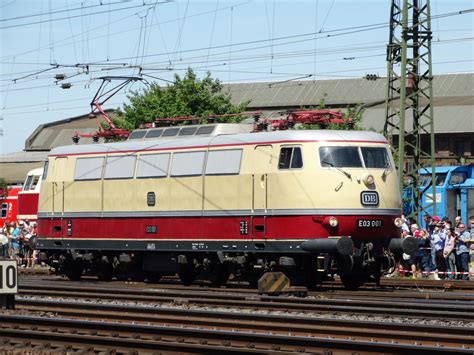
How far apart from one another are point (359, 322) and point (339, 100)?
260 ft

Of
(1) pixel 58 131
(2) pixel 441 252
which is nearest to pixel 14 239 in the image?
(2) pixel 441 252

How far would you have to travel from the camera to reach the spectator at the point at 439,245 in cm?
2897

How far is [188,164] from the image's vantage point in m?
26.5

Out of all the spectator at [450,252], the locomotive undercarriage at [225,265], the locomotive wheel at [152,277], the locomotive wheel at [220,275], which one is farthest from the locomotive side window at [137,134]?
the spectator at [450,252]

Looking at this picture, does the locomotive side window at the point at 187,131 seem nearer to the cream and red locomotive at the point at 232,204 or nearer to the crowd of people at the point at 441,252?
the cream and red locomotive at the point at 232,204

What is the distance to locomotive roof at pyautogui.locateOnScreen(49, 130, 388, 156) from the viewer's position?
2447cm

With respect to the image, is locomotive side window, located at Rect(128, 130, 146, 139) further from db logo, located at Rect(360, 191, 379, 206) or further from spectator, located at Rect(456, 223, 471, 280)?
spectator, located at Rect(456, 223, 471, 280)

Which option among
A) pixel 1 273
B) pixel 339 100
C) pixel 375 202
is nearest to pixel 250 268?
pixel 375 202

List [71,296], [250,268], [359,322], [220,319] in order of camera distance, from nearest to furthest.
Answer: [359,322]
[220,319]
[71,296]
[250,268]

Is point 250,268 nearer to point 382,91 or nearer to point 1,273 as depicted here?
point 1,273

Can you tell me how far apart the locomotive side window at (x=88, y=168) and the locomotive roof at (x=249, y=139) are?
326mm

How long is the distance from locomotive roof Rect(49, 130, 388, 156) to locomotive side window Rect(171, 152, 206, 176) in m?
0.22

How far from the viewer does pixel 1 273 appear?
56.2 feet

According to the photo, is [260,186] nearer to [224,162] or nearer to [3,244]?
[224,162]
